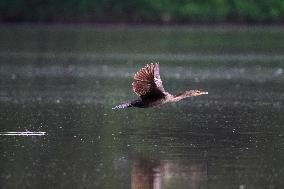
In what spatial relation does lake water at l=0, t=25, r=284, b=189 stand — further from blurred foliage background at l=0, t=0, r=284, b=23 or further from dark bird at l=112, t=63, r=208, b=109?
blurred foliage background at l=0, t=0, r=284, b=23

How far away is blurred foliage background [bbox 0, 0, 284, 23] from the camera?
6888 cm

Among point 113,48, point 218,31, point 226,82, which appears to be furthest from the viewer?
point 218,31

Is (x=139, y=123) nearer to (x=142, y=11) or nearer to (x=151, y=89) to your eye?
(x=151, y=89)

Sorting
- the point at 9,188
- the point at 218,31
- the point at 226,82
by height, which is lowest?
the point at 9,188

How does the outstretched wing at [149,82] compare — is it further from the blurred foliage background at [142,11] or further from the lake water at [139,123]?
the blurred foliage background at [142,11]

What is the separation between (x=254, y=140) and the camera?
19719 millimetres

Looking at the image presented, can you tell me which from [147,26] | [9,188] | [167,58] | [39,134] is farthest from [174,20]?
[9,188]

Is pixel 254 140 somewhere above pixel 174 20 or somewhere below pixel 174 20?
below

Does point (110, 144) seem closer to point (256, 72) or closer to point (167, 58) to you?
point (256, 72)

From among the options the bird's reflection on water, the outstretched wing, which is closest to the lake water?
the bird's reflection on water

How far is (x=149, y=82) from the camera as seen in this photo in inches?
723

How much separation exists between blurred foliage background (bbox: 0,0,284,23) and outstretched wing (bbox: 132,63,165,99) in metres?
49.6

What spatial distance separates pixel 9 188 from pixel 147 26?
51.7m

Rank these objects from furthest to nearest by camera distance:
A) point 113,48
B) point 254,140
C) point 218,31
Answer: point 218,31
point 113,48
point 254,140
